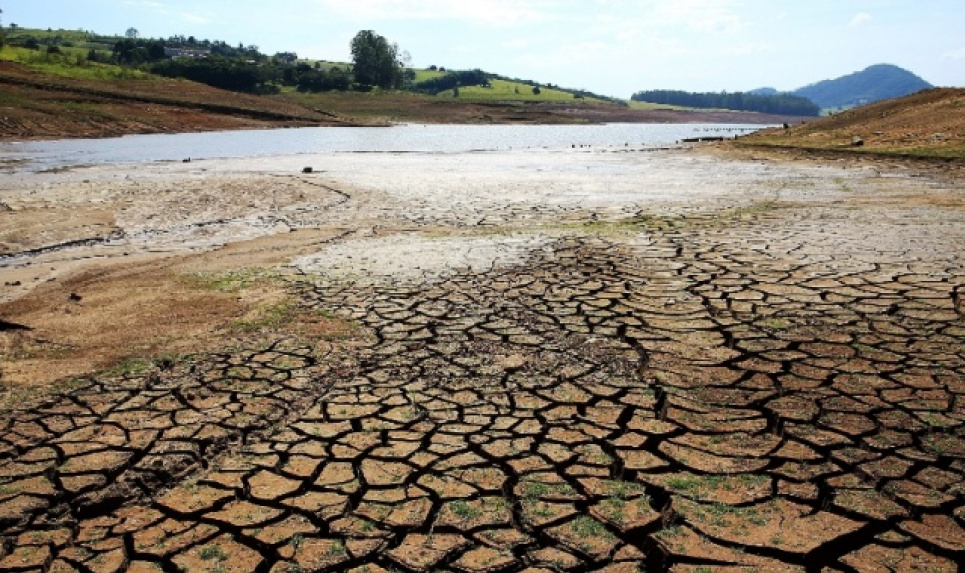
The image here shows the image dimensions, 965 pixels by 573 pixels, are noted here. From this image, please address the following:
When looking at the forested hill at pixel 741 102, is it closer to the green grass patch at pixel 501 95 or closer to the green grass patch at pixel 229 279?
the green grass patch at pixel 501 95

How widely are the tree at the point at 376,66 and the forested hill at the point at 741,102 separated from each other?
7418 centimetres

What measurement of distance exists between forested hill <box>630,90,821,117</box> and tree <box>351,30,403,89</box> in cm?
7418

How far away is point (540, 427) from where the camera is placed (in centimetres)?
385

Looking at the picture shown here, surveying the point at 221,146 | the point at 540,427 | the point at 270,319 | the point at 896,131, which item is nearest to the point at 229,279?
the point at 270,319

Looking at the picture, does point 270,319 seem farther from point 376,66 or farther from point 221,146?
point 376,66

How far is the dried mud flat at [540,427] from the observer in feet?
9.30

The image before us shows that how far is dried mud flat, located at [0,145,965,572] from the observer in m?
2.84

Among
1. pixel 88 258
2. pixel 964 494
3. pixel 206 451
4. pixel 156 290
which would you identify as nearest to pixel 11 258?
pixel 88 258

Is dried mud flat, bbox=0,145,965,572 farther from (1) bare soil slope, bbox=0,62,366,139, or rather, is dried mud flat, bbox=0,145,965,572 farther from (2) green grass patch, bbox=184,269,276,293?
(1) bare soil slope, bbox=0,62,366,139

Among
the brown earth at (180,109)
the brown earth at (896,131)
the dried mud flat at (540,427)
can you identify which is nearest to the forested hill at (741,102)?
the brown earth at (180,109)

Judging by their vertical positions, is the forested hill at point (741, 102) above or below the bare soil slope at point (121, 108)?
above

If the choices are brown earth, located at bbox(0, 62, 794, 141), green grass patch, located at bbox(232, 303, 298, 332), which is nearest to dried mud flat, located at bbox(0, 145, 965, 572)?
green grass patch, located at bbox(232, 303, 298, 332)

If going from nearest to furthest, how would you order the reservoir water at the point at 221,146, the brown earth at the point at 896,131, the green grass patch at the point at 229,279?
the green grass patch at the point at 229,279 → the brown earth at the point at 896,131 → the reservoir water at the point at 221,146

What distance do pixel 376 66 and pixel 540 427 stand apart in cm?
7835
